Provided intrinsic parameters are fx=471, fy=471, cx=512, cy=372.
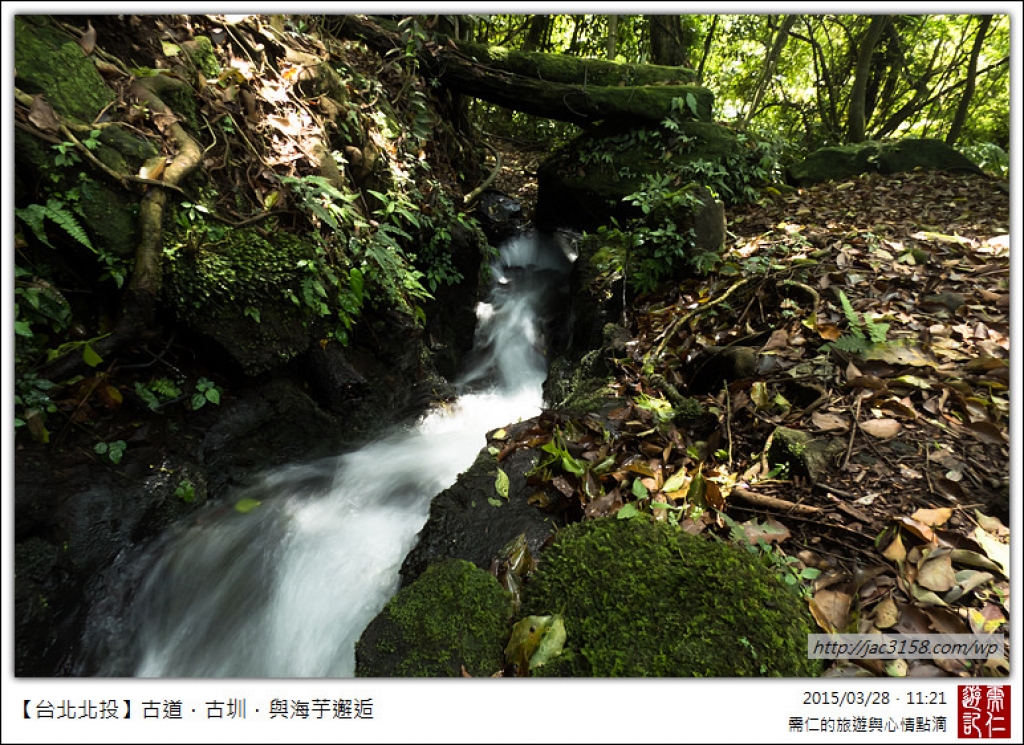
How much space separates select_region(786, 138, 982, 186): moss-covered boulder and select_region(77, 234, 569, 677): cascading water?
5.77 metres

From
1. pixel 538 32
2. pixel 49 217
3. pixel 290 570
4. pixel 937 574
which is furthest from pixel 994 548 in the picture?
pixel 538 32

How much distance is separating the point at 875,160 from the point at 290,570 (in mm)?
7700

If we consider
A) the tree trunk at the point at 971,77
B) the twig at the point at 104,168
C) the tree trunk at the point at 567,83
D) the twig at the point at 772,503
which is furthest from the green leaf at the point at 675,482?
the tree trunk at the point at 971,77

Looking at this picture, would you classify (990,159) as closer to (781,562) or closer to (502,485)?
(781,562)

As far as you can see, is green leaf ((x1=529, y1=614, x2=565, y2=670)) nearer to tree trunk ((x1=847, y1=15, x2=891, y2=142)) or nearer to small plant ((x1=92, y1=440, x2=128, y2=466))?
small plant ((x1=92, y1=440, x2=128, y2=466))

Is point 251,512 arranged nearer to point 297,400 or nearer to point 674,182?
point 297,400

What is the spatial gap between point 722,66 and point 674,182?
6486 mm

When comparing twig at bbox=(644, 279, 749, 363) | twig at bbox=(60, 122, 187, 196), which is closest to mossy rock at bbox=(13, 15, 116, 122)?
twig at bbox=(60, 122, 187, 196)

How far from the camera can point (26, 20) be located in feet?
8.38

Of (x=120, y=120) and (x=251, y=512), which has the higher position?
(x=120, y=120)

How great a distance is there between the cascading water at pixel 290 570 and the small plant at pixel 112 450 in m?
0.50

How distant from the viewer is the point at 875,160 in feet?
19.5

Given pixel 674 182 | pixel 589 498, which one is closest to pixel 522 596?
pixel 589 498

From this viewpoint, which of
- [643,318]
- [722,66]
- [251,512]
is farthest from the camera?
[722,66]
